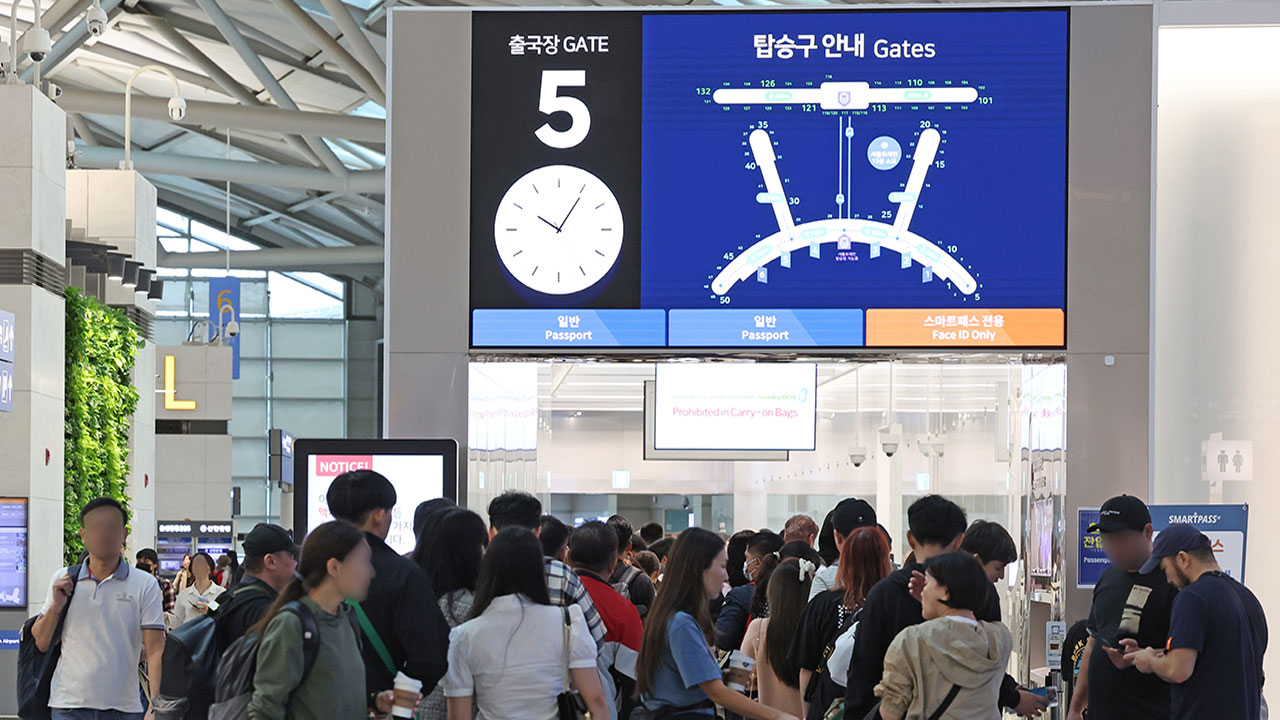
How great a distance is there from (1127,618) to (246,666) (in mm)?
2916

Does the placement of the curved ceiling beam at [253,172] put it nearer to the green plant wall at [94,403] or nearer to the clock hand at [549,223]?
the green plant wall at [94,403]

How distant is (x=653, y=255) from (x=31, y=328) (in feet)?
18.4

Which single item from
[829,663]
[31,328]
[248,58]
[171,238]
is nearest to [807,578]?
[829,663]

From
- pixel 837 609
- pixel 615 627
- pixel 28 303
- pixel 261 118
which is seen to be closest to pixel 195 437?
pixel 261 118

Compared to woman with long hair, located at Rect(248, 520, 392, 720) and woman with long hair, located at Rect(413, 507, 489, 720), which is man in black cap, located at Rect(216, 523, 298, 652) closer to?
woman with long hair, located at Rect(413, 507, 489, 720)

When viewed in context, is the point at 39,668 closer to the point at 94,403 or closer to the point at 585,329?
the point at 585,329

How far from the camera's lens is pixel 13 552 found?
11.4 meters

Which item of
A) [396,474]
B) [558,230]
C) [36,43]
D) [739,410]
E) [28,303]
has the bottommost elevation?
[396,474]

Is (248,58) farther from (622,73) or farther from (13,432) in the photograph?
(622,73)

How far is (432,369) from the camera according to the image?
26.6 ft

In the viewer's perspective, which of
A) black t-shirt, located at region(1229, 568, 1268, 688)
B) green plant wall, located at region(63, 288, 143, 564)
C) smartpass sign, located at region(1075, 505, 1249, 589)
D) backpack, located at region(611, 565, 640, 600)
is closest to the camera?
black t-shirt, located at region(1229, 568, 1268, 688)

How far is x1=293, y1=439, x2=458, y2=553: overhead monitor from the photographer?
7.52 metres

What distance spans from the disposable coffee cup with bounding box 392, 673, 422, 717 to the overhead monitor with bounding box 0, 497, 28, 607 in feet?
27.6

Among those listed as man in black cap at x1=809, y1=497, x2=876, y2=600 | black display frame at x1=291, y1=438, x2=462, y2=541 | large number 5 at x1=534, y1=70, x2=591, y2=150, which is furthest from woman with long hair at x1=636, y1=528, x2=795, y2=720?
large number 5 at x1=534, y1=70, x2=591, y2=150
